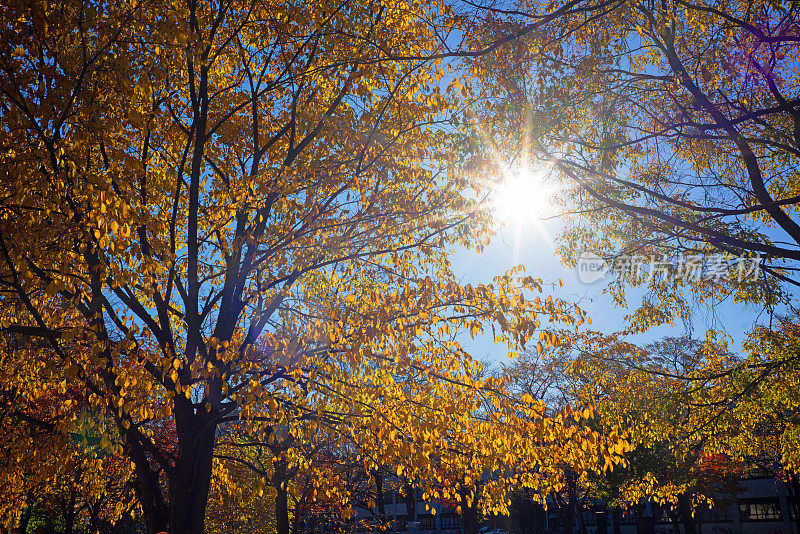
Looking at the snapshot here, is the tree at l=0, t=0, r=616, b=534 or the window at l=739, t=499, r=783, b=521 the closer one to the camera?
the tree at l=0, t=0, r=616, b=534

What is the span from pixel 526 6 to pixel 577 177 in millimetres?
2879

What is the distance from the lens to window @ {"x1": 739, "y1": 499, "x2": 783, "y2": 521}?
4358 centimetres

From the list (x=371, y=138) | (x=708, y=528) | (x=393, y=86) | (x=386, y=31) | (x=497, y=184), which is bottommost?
(x=708, y=528)

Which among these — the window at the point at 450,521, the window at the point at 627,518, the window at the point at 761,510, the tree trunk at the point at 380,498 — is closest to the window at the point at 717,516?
the window at the point at 761,510

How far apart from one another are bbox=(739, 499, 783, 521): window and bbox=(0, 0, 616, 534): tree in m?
49.5

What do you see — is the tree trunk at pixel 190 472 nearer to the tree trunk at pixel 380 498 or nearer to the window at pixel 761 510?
the tree trunk at pixel 380 498

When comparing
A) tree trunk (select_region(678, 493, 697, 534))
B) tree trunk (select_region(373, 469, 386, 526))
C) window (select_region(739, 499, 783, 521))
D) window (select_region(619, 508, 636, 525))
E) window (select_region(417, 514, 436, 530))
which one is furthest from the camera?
window (select_region(417, 514, 436, 530))

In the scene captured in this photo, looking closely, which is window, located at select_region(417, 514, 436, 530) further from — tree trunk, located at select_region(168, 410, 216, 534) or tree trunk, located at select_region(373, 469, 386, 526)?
tree trunk, located at select_region(168, 410, 216, 534)

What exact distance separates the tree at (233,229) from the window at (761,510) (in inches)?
1950

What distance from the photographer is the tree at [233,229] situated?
6219 millimetres

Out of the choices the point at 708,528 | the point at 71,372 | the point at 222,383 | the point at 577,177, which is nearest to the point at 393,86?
the point at 577,177

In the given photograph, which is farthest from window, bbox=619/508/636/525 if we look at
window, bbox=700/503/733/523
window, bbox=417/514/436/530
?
window, bbox=417/514/436/530

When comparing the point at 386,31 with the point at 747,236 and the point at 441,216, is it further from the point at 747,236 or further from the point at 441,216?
the point at 747,236

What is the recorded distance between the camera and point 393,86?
873 centimetres
